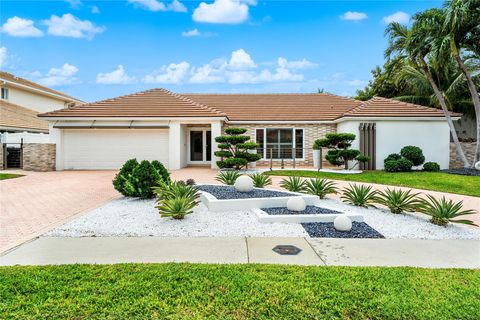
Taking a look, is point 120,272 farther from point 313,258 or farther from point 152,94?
point 152,94

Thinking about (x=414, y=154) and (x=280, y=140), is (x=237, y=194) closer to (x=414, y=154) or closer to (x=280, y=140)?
(x=280, y=140)

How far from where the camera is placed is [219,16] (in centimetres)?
1811

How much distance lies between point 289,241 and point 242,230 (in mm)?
1148

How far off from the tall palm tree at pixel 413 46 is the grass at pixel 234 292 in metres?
16.6

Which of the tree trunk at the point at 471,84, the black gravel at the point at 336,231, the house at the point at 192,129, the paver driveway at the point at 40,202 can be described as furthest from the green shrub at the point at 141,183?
the tree trunk at the point at 471,84

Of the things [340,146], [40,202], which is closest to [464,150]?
[340,146]

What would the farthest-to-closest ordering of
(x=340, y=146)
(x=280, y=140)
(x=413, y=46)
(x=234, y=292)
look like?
(x=280, y=140)
(x=340, y=146)
(x=413, y=46)
(x=234, y=292)

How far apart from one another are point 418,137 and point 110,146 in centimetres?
1976

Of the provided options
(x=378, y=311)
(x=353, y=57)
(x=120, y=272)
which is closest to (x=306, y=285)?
(x=378, y=311)

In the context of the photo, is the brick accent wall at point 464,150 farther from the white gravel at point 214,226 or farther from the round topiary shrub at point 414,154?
the white gravel at point 214,226

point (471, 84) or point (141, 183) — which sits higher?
point (471, 84)

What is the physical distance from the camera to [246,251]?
4.93 m

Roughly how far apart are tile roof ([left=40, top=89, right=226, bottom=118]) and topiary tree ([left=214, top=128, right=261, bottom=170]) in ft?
6.40

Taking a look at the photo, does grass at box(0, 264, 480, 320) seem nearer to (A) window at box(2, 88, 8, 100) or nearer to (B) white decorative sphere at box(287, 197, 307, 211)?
(B) white decorative sphere at box(287, 197, 307, 211)
